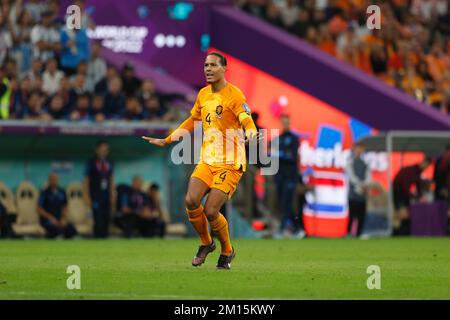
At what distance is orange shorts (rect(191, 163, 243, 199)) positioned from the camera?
14.8 m

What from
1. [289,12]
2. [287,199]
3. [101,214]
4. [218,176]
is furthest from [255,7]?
[218,176]

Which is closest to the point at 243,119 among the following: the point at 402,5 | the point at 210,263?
the point at 210,263

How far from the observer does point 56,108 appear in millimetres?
25281

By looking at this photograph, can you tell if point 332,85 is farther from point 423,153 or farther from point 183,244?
point 183,244

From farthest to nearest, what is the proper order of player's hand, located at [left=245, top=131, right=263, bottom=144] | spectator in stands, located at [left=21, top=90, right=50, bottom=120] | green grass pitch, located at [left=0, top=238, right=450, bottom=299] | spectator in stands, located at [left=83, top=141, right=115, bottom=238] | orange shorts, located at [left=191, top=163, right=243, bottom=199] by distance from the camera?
spectator in stands, located at [left=21, top=90, right=50, bottom=120], spectator in stands, located at [left=83, top=141, right=115, bottom=238], orange shorts, located at [left=191, top=163, right=243, bottom=199], player's hand, located at [left=245, top=131, right=263, bottom=144], green grass pitch, located at [left=0, top=238, right=450, bottom=299]

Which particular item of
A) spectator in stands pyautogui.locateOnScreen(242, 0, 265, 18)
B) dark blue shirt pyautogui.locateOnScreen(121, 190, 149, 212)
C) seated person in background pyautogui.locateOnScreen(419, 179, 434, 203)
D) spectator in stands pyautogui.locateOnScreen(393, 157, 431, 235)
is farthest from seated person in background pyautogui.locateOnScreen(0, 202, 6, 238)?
spectator in stands pyautogui.locateOnScreen(242, 0, 265, 18)

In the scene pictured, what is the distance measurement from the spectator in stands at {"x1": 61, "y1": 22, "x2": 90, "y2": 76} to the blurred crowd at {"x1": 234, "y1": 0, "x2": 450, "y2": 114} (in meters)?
6.54

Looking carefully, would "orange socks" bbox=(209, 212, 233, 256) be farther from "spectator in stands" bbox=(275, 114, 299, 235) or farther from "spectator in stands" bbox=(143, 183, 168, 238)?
"spectator in stands" bbox=(143, 183, 168, 238)

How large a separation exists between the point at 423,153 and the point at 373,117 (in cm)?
161

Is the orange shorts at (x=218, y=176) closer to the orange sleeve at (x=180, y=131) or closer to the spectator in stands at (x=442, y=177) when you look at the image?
the orange sleeve at (x=180, y=131)

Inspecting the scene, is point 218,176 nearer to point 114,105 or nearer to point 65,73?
point 114,105

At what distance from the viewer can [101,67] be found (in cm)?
2694

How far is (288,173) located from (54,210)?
186 inches
